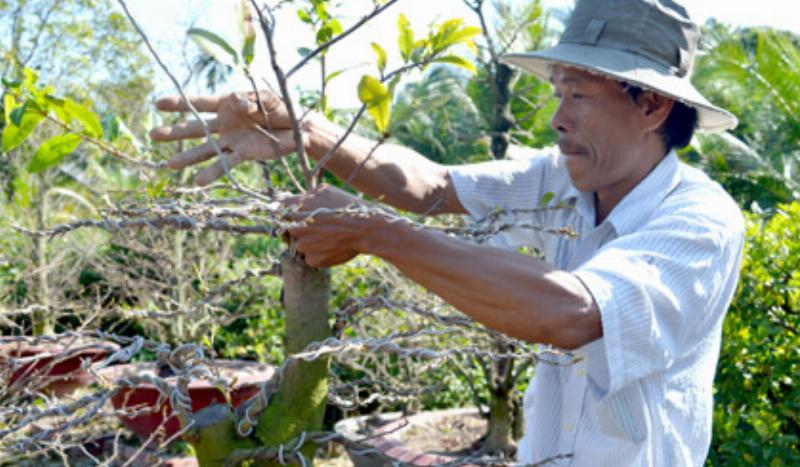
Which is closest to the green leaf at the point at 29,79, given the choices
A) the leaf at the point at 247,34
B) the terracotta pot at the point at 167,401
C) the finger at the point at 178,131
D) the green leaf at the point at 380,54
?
the finger at the point at 178,131

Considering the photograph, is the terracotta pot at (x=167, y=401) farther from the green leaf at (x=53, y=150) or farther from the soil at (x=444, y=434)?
the green leaf at (x=53, y=150)

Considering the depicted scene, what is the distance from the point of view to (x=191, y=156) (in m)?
1.68

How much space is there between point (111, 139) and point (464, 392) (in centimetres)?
460

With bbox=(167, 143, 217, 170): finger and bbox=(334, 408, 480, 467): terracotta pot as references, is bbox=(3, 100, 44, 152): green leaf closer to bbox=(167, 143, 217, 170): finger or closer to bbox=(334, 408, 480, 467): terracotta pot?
bbox=(167, 143, 217, 170): finger

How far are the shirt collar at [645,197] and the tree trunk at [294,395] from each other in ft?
2.18

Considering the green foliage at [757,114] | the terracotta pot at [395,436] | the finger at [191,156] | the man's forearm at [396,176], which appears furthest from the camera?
the green foliage at [757,114]

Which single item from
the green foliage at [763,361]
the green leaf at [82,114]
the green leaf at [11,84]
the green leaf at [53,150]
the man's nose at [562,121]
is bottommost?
the green foliage at [763,361]

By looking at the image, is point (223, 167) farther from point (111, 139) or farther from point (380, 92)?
point (380, 92)

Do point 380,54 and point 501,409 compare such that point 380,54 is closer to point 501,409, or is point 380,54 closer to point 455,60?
point 455,60

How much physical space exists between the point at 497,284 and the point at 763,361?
2132 millimetres

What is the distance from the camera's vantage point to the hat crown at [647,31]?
1854mm

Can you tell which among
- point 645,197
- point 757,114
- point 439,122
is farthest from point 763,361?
point 757,114

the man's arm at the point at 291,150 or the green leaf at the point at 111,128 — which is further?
the man's arm at the point at 291,150

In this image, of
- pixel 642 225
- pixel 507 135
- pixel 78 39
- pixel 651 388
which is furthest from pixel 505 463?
pixel 78 39
